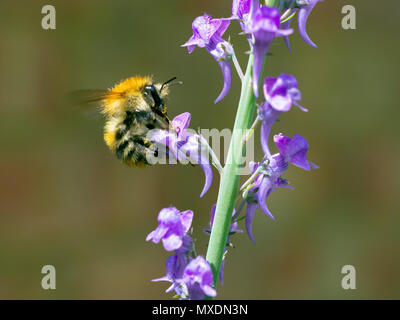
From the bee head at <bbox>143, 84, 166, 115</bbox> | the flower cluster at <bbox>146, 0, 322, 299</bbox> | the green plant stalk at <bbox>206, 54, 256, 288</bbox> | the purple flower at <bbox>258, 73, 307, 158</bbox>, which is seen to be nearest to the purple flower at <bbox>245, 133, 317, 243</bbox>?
the flower cluster at <bbox>146, 0, 322, 299</bbox>

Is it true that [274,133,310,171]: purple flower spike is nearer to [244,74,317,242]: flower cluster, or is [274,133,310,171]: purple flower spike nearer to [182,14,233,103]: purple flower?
[244,74,317,242]: flower cluster

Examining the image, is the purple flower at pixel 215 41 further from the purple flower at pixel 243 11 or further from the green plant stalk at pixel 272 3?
the green plant stalk at pixel 272 3

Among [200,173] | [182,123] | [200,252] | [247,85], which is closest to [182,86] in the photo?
[200,173]

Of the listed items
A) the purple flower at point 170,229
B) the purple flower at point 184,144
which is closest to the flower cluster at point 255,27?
the purple flower at point 184,144

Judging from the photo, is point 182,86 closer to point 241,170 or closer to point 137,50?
point 137,50

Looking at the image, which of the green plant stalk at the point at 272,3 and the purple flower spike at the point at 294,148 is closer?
the green plant stalk at the point at 272,3

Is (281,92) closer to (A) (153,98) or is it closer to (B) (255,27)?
(B) (255,27)

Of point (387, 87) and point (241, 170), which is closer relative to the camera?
point (241, 170)
